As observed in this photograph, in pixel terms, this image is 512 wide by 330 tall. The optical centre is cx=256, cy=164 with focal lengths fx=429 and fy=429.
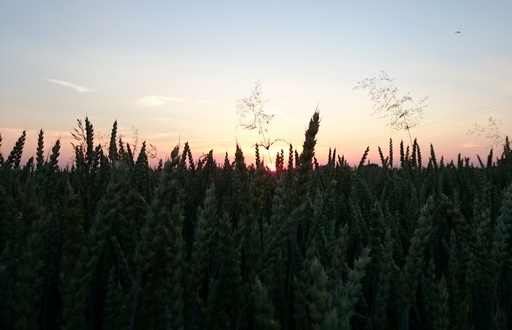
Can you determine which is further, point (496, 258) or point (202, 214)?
point (496, 258)

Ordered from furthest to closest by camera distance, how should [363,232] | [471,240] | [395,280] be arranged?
[363,232]
[395,280]
[471,240]

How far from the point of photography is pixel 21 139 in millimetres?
2975

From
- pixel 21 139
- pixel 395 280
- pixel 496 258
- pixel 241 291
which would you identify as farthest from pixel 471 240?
pixel 21 139

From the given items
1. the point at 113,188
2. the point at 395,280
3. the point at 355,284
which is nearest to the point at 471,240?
the point at 395,280

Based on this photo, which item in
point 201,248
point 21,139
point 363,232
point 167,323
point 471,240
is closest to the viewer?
point 167,323

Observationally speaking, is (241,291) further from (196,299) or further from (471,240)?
(471,240)

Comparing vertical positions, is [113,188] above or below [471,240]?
above

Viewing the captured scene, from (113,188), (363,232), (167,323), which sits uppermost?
(113,188)

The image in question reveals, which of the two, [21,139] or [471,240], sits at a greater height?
[21,139]

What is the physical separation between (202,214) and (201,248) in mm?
93

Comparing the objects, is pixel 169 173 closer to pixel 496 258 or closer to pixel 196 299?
pixel 196 299

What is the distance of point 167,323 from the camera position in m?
0.89

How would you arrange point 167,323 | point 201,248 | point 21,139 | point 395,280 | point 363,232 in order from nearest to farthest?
point 167,323 → point 201,248 → point 395,280 → point 363,232 → point 21,139

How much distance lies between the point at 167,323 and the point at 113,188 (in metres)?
0.30
